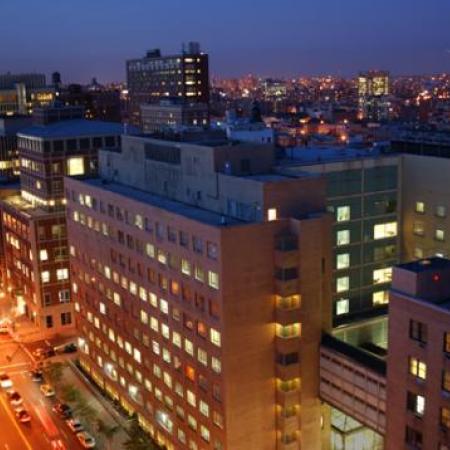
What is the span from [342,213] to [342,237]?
266 centimetres

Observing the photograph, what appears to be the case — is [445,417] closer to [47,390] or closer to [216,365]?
[216,365]

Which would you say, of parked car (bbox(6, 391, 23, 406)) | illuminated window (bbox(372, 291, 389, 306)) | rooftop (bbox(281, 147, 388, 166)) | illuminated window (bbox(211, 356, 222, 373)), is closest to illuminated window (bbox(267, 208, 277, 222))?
rooftop (bbox(281, 147, 388, 166))

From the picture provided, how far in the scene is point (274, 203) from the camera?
68.1 meters

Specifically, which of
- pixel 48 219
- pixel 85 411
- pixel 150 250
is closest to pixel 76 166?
pixel 48 219

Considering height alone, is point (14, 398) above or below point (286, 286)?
below

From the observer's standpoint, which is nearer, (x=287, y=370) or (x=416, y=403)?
(x=416, y=403)

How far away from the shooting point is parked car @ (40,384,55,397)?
3676 inches

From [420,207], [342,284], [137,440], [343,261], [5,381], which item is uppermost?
[420,207]

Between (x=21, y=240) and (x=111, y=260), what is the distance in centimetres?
4167

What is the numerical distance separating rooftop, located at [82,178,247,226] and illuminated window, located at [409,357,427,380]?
20.2 meters

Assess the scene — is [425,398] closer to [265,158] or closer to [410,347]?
[410,347]

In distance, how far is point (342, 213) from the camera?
8062 centimetres

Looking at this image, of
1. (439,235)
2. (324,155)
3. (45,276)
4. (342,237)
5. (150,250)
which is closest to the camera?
(150,250)

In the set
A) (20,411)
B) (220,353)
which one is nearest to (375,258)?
(220,353)
